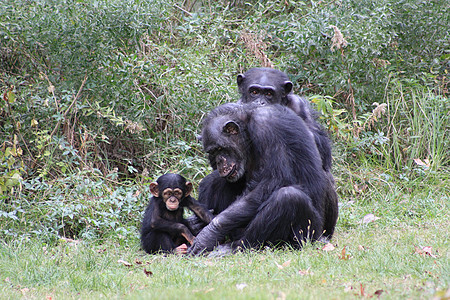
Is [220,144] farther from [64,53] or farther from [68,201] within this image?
[64,53]

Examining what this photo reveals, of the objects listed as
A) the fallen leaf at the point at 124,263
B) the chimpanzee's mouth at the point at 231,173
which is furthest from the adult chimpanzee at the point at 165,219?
the fallen leaf at the point at 124,263

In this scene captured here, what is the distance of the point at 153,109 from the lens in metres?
8.31

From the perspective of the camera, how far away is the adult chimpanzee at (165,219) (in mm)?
5816

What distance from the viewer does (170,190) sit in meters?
5.81

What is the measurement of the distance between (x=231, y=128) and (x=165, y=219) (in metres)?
1.13

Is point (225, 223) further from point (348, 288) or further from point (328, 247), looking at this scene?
point (348, 288)

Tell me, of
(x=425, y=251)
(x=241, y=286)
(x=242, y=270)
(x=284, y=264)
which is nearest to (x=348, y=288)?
(x=241, y=286)

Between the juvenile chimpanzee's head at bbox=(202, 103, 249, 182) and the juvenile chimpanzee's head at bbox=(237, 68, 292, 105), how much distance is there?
92cm

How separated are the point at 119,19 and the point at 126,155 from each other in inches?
82.1

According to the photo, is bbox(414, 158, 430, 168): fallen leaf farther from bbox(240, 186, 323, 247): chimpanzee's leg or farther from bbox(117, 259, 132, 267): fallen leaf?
bbox(117, 259, 132, 267): fallen leaf

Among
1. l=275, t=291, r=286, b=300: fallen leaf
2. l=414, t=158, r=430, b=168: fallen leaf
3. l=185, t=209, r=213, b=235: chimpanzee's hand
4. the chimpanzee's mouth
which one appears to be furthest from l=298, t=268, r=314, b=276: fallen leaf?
l=414, t=158, r=430, b=168: fallen leaf

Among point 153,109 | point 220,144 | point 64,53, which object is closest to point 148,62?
point 153,109

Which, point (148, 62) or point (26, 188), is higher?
point (148, 62)

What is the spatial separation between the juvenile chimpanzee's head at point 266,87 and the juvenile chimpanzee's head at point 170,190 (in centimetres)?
142
